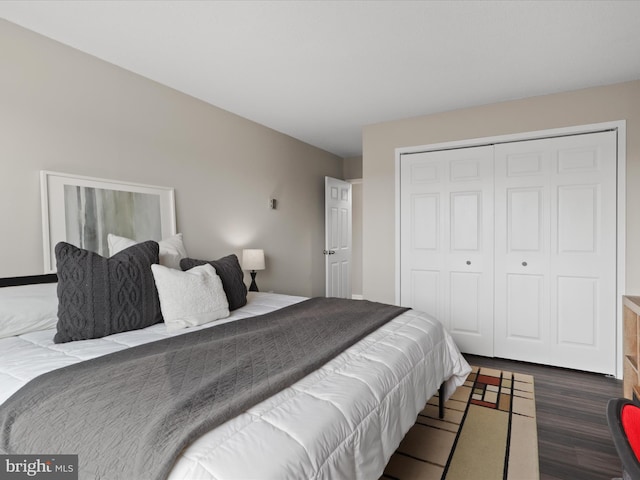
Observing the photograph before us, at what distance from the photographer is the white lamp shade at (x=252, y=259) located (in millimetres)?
3676

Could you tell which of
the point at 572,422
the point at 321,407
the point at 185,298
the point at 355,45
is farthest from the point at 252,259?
the point at 572,422

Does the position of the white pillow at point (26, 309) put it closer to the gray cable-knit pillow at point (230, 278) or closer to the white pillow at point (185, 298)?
the white pillow at point (185, 298)

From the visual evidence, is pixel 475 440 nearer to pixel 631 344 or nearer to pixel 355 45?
pixel 631 344

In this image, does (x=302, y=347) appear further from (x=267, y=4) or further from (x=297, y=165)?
(x=297, y=165)

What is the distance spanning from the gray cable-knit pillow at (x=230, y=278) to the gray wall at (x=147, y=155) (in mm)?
845

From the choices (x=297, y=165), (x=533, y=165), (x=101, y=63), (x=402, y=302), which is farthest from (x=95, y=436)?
(x=297, y=165)

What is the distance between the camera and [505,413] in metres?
2.39

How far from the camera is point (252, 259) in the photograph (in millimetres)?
3680

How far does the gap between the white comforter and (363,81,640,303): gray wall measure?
1.98m

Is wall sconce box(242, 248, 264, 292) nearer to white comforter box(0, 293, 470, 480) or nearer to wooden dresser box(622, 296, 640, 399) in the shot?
white comforter box(0, 293, 470, 480)

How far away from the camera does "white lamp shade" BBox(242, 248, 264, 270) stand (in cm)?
368

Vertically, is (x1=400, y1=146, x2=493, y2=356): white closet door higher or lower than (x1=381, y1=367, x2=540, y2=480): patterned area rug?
higher

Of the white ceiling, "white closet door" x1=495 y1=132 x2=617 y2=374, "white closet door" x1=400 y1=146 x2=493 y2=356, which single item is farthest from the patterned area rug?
the white ceiling

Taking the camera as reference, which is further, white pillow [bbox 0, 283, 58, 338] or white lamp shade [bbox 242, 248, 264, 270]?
white lamp shade [bbox 242, 248, 264, 270]
